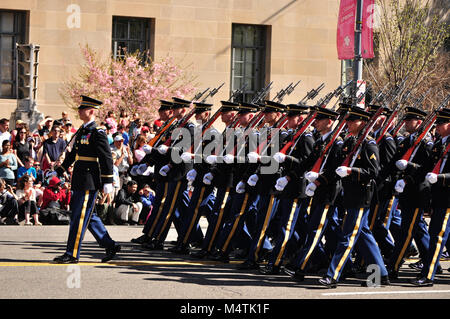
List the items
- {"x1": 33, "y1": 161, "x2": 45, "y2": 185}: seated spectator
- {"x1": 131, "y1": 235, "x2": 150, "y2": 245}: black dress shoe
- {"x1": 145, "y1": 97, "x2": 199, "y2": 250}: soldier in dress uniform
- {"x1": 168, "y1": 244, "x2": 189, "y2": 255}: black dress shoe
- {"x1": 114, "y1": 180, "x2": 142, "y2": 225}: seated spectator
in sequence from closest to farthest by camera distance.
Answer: {"x1": 168, "y1": 244, "x2": 189, "y2": 255}: black dress shoe, {"x1": 145, "y1": 97, "x2": 199, "y2": 250}: soldier in dress uniform, {"x1": 131, "y1": 235, "x2": 150, "y2": 245}: black dress shoe, {"x1": 114, "y1": 180, "x2": 142, "y2": 225}: seated spectator, {"x1": 33, "y1": 161, "x2": 45, "y2": 185}: seated spectator

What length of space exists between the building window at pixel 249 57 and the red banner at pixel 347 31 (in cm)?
1323

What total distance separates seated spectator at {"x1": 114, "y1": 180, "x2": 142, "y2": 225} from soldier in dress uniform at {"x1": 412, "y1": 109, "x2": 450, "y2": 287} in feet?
23.4

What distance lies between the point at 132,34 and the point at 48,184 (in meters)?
14.2

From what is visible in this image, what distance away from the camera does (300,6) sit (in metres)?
31.3

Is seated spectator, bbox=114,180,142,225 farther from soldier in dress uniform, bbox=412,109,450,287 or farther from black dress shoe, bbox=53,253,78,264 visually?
soldier in dress uniform, bbox=412,109,450,287

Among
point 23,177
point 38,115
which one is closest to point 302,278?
point 23,177

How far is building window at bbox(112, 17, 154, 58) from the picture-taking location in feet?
97.5

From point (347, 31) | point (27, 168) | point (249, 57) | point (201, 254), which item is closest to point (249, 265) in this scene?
point (201, 254)

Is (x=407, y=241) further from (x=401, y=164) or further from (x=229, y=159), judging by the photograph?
(x=229, y=159)

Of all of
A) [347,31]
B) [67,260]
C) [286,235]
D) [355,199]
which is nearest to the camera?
[355,199]

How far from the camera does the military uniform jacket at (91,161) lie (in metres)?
10.9

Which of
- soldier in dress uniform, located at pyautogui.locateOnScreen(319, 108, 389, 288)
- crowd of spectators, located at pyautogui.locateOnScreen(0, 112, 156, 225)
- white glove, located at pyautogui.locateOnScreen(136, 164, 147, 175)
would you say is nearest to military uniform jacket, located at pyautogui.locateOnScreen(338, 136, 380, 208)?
soldier in dress uniform, located at pyautogui.locateOnScreen(319, 108, 389, 288)

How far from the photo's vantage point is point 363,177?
1005cm
